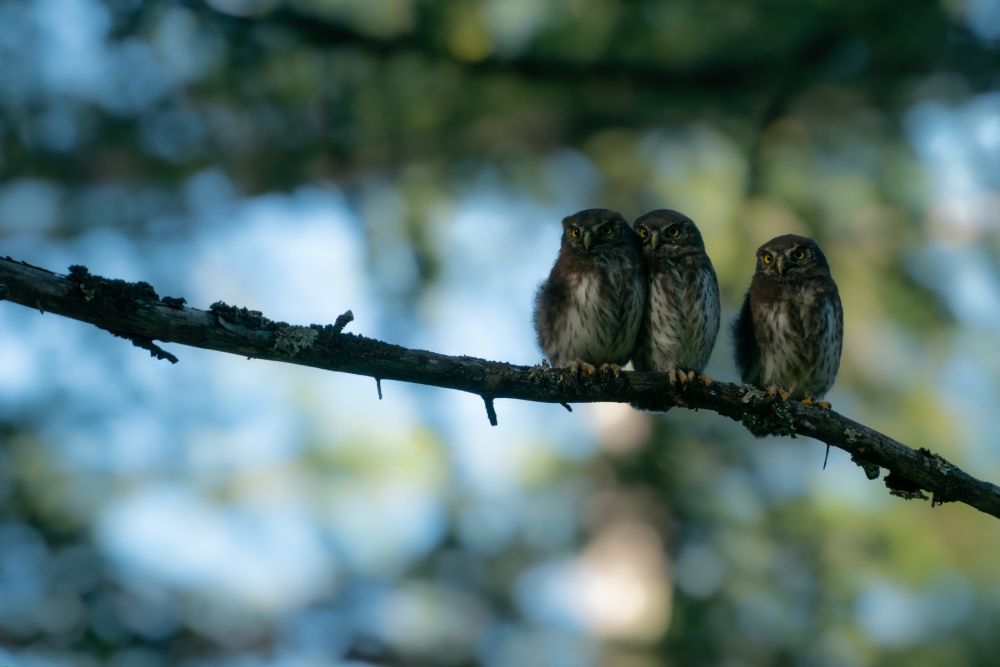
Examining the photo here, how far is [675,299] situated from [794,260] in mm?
749

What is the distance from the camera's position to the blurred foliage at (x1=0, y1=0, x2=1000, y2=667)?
24.7 feet

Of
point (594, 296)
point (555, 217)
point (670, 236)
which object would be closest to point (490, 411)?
point (594, 296)

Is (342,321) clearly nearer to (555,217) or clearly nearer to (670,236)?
(670,236)

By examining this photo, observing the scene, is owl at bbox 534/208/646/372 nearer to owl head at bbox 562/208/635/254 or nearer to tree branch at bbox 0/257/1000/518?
owl head at bbox 562/208/635/254

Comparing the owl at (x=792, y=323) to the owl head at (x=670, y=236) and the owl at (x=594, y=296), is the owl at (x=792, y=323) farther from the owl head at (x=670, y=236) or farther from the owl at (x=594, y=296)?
the owl at (x=594, y=296)

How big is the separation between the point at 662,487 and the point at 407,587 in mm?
1916

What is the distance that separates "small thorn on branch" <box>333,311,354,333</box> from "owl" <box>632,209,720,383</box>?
174 cm

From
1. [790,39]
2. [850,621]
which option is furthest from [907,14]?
[850,621]

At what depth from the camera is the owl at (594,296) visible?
5.29 metres

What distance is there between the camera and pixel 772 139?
863 centimetres

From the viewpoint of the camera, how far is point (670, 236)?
5.59m

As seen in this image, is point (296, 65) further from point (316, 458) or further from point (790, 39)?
point (790, 39)

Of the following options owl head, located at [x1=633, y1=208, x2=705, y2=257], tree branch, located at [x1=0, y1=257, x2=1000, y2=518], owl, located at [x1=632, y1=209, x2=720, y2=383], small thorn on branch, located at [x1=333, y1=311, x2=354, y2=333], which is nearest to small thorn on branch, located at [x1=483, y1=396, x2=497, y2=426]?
tree branch, located at [x1=0, y1=257, x2=1000, y2=518]

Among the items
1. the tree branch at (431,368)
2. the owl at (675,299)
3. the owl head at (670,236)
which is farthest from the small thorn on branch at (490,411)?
the owl head at (670,236)
